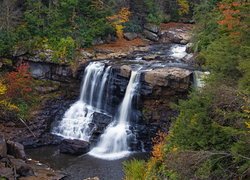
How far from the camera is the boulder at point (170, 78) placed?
2491cm

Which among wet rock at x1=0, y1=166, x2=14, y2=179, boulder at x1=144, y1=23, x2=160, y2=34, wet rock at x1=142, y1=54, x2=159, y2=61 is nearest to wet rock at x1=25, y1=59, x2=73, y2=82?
wet rock at x1=142, y1=54, x2=159, y2=61

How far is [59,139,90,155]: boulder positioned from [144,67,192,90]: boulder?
5.99m

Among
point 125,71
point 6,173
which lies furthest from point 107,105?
point 6,173

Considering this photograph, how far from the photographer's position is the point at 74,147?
78.1ft

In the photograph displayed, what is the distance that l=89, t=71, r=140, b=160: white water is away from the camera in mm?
23984

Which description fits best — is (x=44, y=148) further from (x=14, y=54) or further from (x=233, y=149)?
(x=233, y=149)

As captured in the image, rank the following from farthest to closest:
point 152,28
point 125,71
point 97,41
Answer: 1. point 152,28
2. point 97,41
3. point 125,71

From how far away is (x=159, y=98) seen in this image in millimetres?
26078

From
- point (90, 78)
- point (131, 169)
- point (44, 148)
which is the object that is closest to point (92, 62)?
point (90, 78)

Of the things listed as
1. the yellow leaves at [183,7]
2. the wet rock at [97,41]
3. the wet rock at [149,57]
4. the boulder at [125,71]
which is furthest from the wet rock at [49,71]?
the yellow leaves at [183,7]

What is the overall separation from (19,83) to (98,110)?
232 inches

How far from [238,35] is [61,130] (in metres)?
14.6

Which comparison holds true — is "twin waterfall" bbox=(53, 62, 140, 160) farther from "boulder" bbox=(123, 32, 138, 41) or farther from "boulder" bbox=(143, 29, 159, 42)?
"boulder" bbox=(143, 29, 159, 42)

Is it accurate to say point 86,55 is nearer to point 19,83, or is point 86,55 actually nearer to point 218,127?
point 19,83
